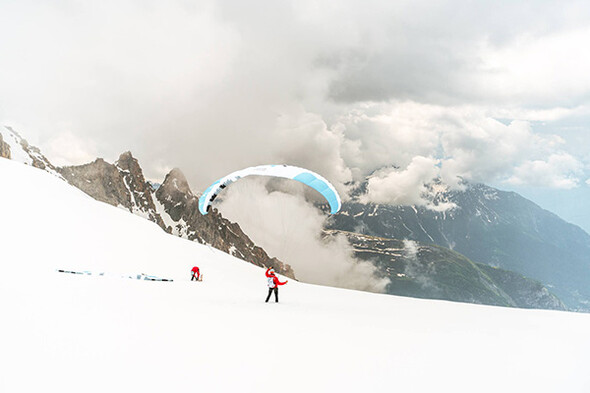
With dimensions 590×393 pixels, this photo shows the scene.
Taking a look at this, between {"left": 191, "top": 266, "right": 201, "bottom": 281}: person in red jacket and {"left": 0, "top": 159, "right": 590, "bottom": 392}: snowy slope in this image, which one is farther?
{"left": 191, "top": 266, "right": 201, "bottom": 281}: person in red jacket

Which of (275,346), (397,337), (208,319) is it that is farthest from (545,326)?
(208,319)

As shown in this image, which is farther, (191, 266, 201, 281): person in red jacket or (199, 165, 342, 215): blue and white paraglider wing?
(191, 266, 201, 281): person in red jacket

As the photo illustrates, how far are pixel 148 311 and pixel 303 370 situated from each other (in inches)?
274

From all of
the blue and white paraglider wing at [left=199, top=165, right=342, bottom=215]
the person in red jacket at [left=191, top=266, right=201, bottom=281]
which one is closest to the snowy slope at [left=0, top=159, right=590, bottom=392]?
the blue and white paraglider wing at [left=199, top=165, right=342, bottom=215]

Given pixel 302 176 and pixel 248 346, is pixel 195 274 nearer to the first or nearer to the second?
pixel 302 176

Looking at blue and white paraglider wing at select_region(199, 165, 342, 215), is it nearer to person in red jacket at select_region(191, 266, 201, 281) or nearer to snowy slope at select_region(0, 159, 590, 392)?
snowy slope at select_region(0, 159, 590, 392)

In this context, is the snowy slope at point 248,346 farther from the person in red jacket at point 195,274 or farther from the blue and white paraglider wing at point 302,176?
the person in red jacket at point 195,274

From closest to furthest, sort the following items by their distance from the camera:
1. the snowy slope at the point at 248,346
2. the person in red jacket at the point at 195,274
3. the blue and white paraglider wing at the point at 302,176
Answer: the snowy slope at the point at 248,346, the blue and white paraglider wing at the point at 302,176, the person in red jacket at the point at 195,274

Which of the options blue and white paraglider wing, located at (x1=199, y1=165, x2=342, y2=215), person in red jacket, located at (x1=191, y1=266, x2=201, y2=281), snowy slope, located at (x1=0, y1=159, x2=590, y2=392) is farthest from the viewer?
person in red jacket, located at (x1=191, y1=266, x2=201, y2=281)

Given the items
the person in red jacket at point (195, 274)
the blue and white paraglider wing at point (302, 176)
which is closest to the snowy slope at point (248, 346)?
the blue and white paraglider wing at point (302, 176)

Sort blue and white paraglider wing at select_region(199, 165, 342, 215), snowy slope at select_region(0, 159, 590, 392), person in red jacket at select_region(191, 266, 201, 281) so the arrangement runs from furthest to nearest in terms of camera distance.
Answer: person in red jacket at select_region(191, 266, 201, 281) → blue and white paraglider wing at select_region(199, 165, 342, 215) → snowy slope at select_region(0, 159, 590, 392)

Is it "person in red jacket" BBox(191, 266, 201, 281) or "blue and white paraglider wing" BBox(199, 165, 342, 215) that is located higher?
"blue and white paraglider wing" BBox(199, 165, 342, 215)

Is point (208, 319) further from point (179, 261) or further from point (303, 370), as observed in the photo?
point (179, 261)

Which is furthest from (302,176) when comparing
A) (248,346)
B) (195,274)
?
(195,274)
